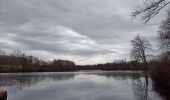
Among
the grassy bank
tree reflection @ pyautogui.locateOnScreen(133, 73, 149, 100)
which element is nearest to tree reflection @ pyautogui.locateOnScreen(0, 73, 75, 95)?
tree reflection @ pyautogui.locateOnScreen(133, 73, 149, 100)

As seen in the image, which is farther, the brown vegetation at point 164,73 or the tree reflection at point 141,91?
the brown vegetation at point 164,73

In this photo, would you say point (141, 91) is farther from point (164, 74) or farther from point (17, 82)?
point (17, 82)

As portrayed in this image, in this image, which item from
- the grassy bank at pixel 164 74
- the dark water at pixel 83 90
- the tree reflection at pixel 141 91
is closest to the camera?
the tree reflection at pixel 141 91

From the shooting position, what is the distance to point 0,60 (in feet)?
509

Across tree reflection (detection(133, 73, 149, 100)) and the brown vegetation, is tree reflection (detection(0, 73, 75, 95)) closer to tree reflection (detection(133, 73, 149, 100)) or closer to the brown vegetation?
tree reflection (detection(133, 73, 149, 100))

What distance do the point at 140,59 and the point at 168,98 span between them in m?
47.9

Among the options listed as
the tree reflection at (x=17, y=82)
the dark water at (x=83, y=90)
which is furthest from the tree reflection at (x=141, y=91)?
the tree reflection at (x=17, y=82)

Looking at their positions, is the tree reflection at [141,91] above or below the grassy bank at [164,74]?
below

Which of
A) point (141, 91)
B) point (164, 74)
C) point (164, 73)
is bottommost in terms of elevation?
point (141, 91)

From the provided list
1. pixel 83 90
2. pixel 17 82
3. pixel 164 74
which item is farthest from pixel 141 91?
pixel 17 82

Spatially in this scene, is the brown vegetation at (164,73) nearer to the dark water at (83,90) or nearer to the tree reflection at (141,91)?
the dark water at (83,90)

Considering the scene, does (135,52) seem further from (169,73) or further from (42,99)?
(42,99)

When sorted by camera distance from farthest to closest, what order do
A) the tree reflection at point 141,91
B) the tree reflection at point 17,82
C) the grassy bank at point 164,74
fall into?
the tree reflection at point 17,82 → the grassy bank at point 164,74 → the tree reflection at point 141,91

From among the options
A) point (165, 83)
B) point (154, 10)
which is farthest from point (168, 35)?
point (154, 10)
